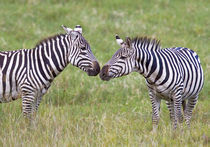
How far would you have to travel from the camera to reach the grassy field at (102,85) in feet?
25.3

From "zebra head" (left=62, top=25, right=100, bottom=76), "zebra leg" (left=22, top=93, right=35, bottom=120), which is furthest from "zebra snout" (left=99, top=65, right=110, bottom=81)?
"zebra leg" (left=22, top=93, right=35, bottom=120)

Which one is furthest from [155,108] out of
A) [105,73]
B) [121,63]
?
[105,73]

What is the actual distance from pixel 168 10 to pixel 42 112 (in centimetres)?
928

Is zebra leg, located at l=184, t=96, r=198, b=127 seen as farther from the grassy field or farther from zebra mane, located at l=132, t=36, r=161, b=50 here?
zebra mane, located at l=132, t=36, r=161, b=50

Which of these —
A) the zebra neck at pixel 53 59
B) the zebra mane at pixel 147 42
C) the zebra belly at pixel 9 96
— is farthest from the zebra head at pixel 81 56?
the zebra belly at pixel 9 96

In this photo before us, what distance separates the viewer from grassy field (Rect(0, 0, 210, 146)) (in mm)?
7711

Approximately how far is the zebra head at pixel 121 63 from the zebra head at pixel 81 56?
0.89ft

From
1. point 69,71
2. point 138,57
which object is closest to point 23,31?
point 69,71

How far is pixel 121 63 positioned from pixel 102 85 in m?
3.19

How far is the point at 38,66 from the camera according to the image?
8500 mm

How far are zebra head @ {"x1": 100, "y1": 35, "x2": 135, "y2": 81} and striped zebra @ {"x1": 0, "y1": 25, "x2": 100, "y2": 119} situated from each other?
0.92ft

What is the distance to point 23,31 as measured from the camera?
49.6ft

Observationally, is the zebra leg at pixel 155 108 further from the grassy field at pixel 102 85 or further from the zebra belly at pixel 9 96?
the zebra belly at pixel 9 96

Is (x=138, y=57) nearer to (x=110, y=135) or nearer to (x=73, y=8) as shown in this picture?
(x=110, y=135)
